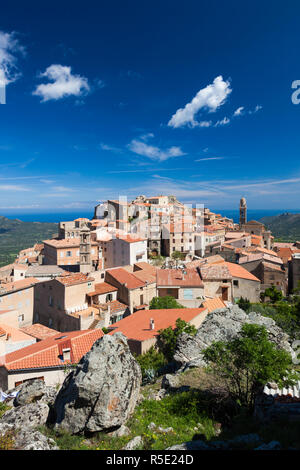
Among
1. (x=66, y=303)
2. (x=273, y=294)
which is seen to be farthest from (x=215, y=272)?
(x=66, y=303)

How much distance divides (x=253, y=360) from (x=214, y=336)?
8.85m

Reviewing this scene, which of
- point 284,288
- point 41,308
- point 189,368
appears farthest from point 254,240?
point 189,368

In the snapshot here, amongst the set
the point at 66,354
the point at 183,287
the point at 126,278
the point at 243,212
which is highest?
the point at 243,212

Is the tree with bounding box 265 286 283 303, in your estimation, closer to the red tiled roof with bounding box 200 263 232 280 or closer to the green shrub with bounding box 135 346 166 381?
the red tiled roof with bounding box 200 263 232 280

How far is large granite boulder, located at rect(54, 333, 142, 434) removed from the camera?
9.07m

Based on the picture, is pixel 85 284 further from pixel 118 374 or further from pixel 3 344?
pixel 118 374

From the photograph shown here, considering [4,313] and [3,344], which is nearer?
[3,344]

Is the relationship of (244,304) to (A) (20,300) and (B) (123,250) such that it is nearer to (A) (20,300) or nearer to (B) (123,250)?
(B) (123,250)

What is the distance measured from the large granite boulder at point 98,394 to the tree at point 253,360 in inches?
142

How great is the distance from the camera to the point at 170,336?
18.5 m
